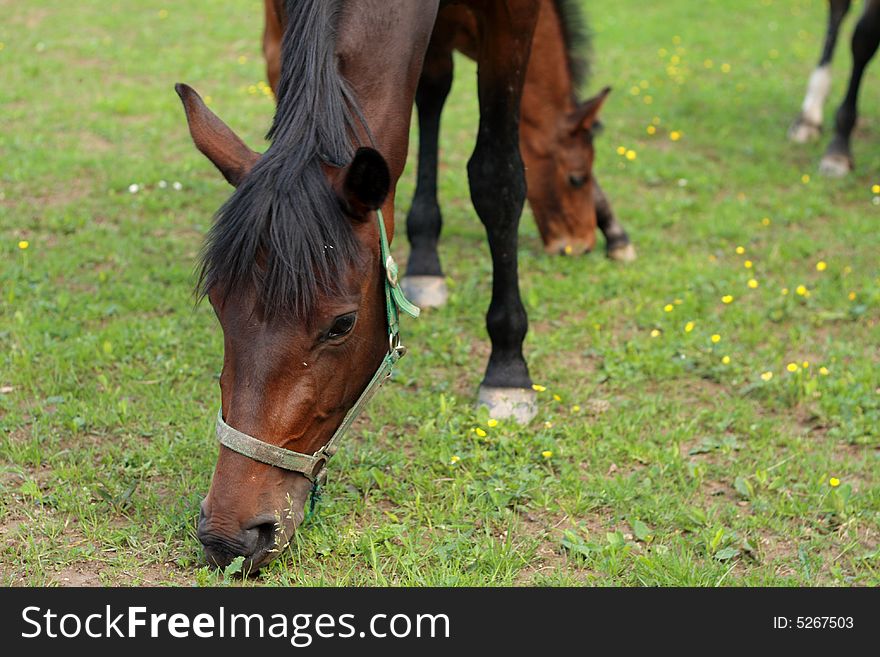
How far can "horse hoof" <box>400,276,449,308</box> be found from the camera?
5375 mm

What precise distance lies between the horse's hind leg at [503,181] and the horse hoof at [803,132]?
5142 millimetres

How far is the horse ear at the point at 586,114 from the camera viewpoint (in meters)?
5.98

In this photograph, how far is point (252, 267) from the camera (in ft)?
9.00

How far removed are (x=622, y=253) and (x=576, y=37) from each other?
54.7 inches

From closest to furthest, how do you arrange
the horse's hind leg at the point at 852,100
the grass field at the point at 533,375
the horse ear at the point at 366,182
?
the horse ear at the point at 366,182, the grass field at the point at 533,375, the horse's hind leg at the point at 852,100

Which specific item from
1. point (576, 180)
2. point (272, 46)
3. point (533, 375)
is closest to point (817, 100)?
point (576, 180)

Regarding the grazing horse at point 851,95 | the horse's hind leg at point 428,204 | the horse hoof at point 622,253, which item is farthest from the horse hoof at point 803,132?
the horse's hind leg at point 428,204

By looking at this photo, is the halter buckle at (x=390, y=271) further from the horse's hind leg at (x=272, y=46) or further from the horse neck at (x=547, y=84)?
the horse neck at (x=547, y=84)

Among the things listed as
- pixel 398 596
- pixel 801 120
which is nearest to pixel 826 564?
pixel 398 596

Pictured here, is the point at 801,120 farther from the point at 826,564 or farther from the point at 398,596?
the point at 398,596

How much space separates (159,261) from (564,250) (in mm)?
2500

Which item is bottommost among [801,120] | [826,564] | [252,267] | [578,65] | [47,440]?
[801,120]

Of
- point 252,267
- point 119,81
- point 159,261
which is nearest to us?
point 252,267

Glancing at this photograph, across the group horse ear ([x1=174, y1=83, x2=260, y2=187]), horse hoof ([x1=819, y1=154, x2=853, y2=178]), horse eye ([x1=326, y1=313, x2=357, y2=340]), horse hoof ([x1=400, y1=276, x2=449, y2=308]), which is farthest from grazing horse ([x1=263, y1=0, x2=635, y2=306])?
horse eye ([x1=326, y1=313, x2=357, y2=340])
